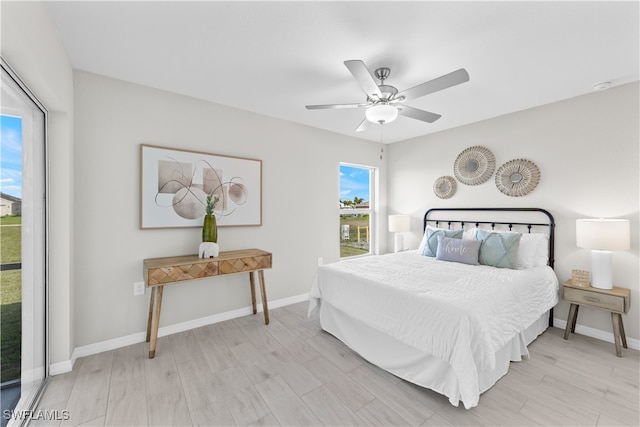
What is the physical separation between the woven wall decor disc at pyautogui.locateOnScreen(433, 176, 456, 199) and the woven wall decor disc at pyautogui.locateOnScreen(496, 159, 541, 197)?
0.59 m

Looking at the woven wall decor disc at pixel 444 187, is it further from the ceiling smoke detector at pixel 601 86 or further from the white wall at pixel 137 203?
the white wall at pixel 137 203

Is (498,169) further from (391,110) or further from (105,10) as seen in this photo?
(105,10)

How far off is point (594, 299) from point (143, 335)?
426cm

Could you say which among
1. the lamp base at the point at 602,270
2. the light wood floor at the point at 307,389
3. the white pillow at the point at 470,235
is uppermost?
the white pillow at the point at 470,235

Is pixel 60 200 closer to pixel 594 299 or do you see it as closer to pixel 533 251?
pixel 533 251

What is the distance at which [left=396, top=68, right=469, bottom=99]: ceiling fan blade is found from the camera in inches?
66.9

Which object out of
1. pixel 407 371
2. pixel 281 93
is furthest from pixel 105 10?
pixel 407 371

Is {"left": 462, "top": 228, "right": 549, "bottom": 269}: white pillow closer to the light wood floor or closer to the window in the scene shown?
the light wood floor

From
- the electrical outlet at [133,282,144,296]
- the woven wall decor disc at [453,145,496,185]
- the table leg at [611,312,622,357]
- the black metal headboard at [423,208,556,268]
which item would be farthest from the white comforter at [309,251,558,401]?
the electrical outlet at [133,282,144,296]

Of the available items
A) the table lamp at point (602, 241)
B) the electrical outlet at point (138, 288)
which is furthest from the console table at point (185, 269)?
the table lamp at point (602, 241)

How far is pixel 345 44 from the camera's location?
6.37 feet

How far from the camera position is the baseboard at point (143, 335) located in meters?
2.11

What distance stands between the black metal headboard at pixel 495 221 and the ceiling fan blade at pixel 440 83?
2210 millimetres

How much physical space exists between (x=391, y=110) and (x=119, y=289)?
9.43 feet
